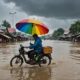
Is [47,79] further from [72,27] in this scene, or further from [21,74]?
[72,27]

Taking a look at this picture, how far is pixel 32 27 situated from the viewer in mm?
16047

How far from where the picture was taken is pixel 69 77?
12.1m

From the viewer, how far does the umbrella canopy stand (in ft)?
52.5

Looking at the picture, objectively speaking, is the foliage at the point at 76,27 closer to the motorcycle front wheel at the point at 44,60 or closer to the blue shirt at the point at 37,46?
the motorcycle front wheel at the point at 44,60

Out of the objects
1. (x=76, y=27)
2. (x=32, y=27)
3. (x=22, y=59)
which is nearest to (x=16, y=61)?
(x=22, y=59)

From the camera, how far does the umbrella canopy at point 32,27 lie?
16.0 metres

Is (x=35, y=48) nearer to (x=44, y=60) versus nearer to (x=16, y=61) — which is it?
(x=44, y=60)

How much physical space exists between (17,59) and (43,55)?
52.0 inches

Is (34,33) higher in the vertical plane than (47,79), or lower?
higher

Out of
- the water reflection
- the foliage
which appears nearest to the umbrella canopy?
the water reflection

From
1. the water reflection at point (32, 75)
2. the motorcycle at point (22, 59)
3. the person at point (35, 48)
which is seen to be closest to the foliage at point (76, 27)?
the motorcycle at point (22, 59)

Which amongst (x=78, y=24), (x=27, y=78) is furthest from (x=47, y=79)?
(x=78, y=24)

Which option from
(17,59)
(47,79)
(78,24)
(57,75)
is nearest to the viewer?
(47,79)

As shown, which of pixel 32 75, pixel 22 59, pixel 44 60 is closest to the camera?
pixel 32 75
